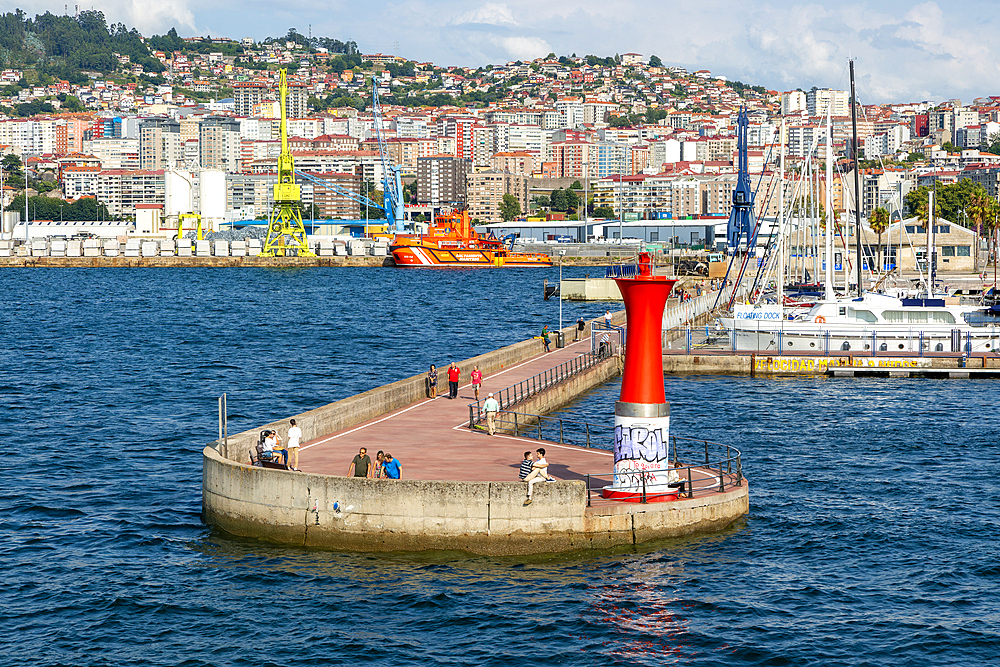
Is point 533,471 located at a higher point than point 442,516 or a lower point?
higher

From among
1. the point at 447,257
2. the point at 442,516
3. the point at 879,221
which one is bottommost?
the point at 442,516

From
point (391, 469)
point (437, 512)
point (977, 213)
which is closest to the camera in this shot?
point (437, 512)

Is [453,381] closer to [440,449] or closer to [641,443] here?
[440,449]

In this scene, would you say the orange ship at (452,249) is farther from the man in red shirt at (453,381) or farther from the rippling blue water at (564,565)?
the man in red shirt at (453,381)

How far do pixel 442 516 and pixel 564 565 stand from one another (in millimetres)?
2430

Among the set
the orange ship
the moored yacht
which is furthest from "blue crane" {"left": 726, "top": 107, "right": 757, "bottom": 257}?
the orange ship

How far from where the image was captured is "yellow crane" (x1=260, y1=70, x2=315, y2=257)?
157875 mm

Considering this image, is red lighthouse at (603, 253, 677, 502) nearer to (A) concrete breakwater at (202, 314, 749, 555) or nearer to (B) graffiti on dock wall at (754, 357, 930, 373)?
(A) concrete breakwater at (202, 314, 749, 555)

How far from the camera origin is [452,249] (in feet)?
501

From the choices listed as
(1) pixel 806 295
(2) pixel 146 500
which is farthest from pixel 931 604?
(1) pixel 806 295

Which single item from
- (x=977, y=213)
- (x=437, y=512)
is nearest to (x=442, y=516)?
(x=437, y=512)

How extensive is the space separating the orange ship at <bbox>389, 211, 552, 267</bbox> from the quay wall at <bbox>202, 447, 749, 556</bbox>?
5102 inches

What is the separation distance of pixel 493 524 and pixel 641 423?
3.65m

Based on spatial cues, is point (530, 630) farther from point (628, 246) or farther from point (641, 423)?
point (628, 246)
